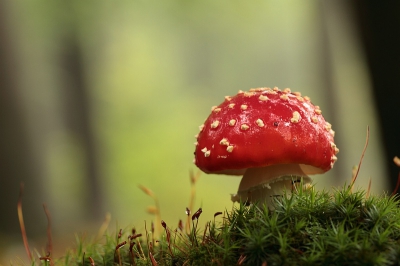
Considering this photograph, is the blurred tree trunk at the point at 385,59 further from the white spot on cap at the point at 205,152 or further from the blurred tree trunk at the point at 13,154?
the blurred tree trunk at the point at 13,154

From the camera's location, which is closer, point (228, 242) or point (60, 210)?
point (228, 242)

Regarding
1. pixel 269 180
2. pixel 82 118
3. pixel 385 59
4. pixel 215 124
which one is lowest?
pixel 82 118

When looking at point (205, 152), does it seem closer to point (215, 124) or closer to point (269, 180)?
point (215, 124)

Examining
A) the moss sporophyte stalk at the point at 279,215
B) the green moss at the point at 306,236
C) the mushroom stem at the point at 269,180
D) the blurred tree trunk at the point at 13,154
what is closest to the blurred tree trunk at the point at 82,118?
the blurred tree trunk at the point at 13,154

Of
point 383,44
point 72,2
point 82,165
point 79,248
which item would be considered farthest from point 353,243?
point 72,2

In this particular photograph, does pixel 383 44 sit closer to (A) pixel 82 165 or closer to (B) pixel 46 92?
(B) pixel 46 92

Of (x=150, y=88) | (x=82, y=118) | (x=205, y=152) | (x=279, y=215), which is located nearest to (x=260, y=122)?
(x=205, y=152)
